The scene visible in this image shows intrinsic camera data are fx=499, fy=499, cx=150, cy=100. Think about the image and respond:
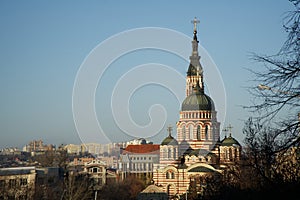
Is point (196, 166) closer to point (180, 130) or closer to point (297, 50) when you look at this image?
point (180, 130)

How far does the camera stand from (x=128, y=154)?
75938mm

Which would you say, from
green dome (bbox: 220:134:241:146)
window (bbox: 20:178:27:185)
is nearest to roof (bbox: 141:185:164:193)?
green dome (bbox: 220:134:241:146)

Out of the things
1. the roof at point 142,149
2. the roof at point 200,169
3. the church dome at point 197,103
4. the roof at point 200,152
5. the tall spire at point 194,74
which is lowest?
the roof at point 200,169

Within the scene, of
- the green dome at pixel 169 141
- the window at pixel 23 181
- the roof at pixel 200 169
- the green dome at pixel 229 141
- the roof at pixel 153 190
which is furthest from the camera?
the green dome at pixel 169 141

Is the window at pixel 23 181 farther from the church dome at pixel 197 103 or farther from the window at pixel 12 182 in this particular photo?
the church dome at pixel 197 103

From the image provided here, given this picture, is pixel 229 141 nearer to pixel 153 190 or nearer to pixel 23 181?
pixel 153 190

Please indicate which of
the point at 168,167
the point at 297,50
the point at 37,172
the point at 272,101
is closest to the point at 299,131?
the point at 272,101

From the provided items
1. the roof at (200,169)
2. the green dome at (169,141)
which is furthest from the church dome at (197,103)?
the roof at (200,169)

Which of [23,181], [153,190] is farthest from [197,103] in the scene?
[23,181]

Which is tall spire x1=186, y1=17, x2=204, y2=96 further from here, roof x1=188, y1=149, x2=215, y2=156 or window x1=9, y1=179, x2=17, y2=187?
window x1=9, y1=179, x2=17, y2=187

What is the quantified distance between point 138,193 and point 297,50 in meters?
44.6

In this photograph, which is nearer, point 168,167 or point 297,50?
point 297,50

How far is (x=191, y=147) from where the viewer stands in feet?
169

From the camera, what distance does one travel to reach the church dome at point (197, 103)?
52125 mm
